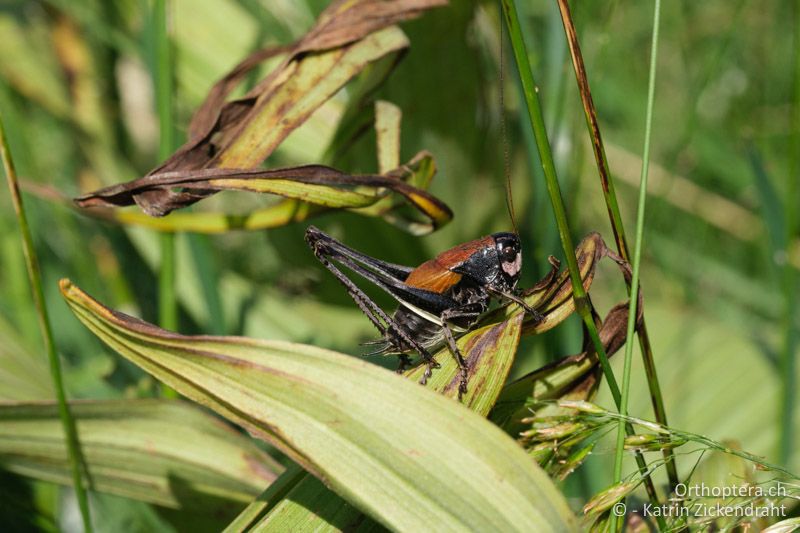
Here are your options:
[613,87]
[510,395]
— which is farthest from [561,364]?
[613,87]

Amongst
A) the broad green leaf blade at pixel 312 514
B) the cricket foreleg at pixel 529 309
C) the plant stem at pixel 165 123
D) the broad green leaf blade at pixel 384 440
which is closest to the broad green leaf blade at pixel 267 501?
the broad green leaf blade at pixel 312 514

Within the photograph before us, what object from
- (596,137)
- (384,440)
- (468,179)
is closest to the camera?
(384,440)

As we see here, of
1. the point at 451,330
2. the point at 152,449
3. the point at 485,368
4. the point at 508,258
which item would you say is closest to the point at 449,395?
the point at 485,368

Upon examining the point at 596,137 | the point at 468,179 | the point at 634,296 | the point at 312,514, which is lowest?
the point at 312,514

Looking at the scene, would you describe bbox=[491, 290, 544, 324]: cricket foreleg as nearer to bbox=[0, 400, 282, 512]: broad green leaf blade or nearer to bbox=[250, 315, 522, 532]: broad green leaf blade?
bbox=[250, 315, 522, 532]: broad green leaf blade

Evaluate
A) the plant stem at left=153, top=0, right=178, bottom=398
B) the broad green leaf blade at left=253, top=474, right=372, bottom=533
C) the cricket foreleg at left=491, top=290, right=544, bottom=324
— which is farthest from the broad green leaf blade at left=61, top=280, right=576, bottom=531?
the plant stem at left=153, top=0, right=178, bottom=398

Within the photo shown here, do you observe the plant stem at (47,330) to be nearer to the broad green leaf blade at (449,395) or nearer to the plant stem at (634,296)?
the broad green leaf blade at (449,395)

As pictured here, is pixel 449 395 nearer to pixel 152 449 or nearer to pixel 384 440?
pixel 384 440
